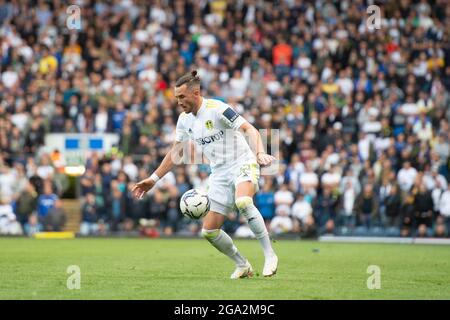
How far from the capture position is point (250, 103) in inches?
1116

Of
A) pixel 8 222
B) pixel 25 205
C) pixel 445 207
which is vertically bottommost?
pixel 8 222

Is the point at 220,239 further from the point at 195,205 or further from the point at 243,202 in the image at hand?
the point at 243,202

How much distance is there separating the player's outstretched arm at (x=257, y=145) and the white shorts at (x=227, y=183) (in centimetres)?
33

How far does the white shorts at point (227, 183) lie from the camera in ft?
42.1

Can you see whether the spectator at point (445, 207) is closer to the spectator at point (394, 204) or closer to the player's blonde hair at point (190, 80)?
the spectator at point (394, 204)

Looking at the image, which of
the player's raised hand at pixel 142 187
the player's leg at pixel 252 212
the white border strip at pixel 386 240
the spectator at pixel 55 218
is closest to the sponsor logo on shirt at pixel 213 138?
the player's leg at pixel 252 212

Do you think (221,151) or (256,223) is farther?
(221,151)

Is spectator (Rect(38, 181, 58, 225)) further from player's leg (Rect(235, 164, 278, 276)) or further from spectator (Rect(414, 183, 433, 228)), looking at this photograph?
player's leg (Rect(235, 164, 278, 276))

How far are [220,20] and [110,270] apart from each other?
19.3 meters

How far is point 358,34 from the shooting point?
30.2m

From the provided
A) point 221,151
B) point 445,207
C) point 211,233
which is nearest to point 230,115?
point 221,151

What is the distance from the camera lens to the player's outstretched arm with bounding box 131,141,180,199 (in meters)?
13.0

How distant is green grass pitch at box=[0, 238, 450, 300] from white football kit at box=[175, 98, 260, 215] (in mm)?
1096

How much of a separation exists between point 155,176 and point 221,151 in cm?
95
